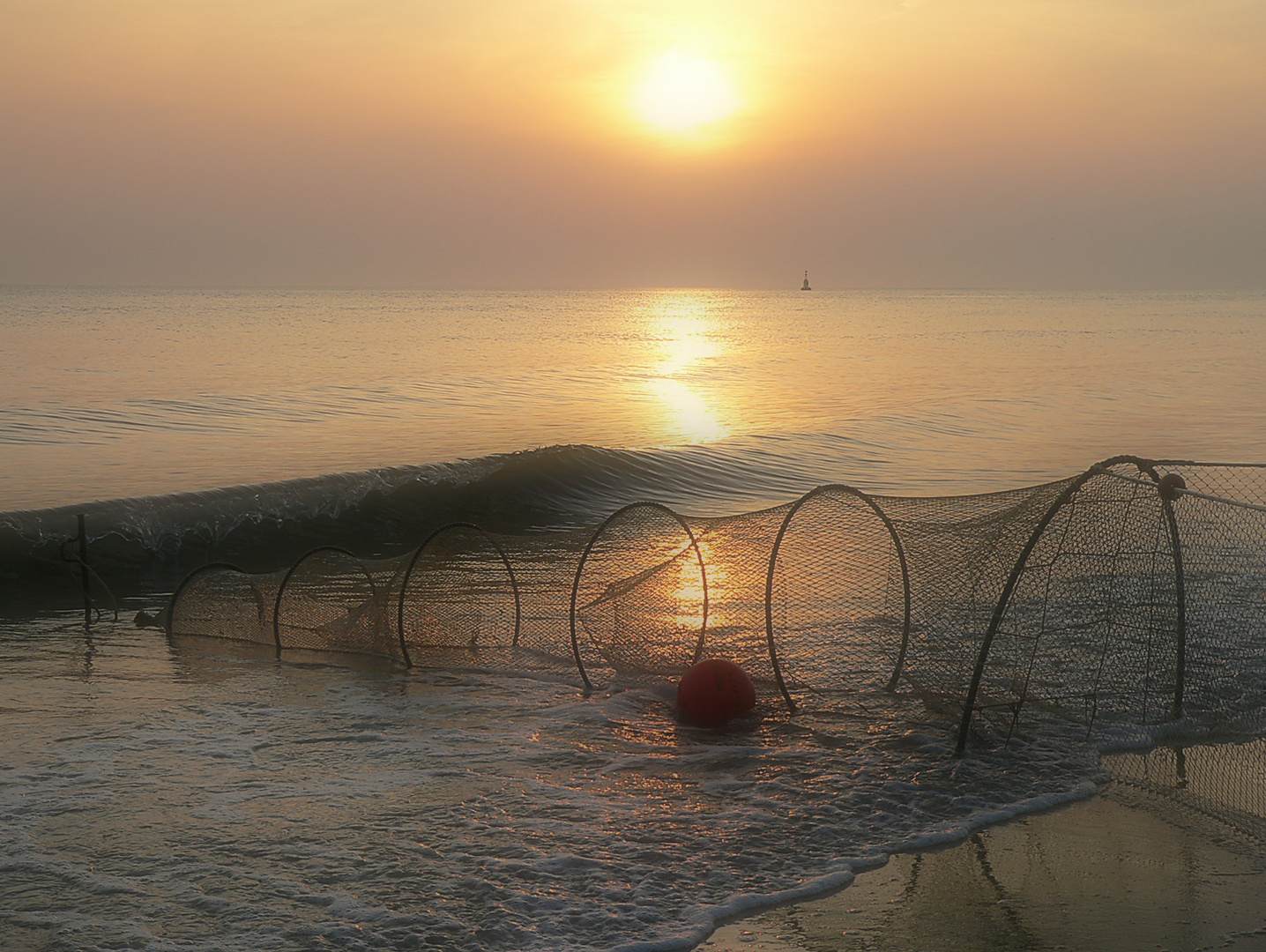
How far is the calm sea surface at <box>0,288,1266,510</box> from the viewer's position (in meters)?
27.3

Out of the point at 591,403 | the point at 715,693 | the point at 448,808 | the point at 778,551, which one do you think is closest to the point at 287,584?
the point at 448,808

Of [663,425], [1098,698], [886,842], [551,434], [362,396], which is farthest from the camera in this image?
[362,396]

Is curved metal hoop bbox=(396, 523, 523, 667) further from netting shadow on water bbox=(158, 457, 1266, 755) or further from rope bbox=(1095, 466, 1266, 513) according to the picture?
rope bbox=(1095, 466, 1266, 513)

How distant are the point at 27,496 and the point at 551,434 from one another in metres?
15.8

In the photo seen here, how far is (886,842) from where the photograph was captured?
6.55 meters

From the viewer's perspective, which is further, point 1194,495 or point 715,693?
point 715,693

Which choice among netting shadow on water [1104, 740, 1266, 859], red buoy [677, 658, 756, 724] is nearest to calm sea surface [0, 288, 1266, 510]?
red buoy [677, 658, 756, 724]

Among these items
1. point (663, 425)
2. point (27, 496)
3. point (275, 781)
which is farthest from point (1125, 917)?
point (663, 425)

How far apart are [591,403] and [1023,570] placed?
36909mm

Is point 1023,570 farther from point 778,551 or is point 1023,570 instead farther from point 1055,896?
point 1055,896

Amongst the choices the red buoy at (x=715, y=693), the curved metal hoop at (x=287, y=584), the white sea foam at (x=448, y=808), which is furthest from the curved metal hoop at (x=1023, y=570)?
the curved metal hoop at (x=287, y=584)

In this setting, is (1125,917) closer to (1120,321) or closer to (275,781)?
(275,781)

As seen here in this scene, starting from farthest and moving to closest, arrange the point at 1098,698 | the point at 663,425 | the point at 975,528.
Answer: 1. the point at 663,425
2. the point at 1098,698
3. the point at 975,528

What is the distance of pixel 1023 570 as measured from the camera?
7.44m
